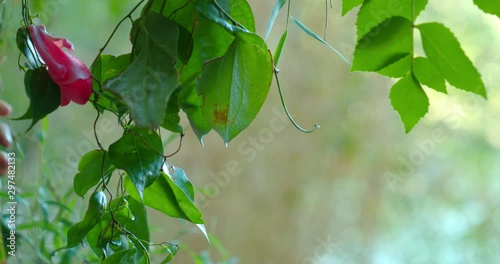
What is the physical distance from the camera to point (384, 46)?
0.28 m

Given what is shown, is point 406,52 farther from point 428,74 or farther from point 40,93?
point 40,93

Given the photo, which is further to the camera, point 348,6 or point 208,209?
point 208,209

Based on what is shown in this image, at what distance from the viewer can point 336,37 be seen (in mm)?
1521

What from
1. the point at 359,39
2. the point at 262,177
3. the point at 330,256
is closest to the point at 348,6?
the point at 359,39

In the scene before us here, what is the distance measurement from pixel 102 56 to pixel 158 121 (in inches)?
5.0

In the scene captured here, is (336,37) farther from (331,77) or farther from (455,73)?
(455,73)

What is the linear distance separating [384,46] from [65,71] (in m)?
0.15

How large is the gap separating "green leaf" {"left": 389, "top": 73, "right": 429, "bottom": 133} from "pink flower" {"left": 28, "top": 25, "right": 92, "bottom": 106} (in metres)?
0.15

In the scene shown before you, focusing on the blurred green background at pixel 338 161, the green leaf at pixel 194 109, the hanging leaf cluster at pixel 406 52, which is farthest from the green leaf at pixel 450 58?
the blurred green background at pixel 338 161

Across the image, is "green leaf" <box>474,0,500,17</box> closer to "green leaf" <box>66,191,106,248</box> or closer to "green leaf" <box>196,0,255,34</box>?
"green leaf" <box>196,0,255,34</box>

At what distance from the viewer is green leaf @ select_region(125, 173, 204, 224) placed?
12.1 inches

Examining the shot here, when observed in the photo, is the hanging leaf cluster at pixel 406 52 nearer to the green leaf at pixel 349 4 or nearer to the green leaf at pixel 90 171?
the green leaf at pixel 349 4

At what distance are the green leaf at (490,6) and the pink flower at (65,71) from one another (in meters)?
0.18

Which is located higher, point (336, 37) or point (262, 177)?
point (336, 37)
